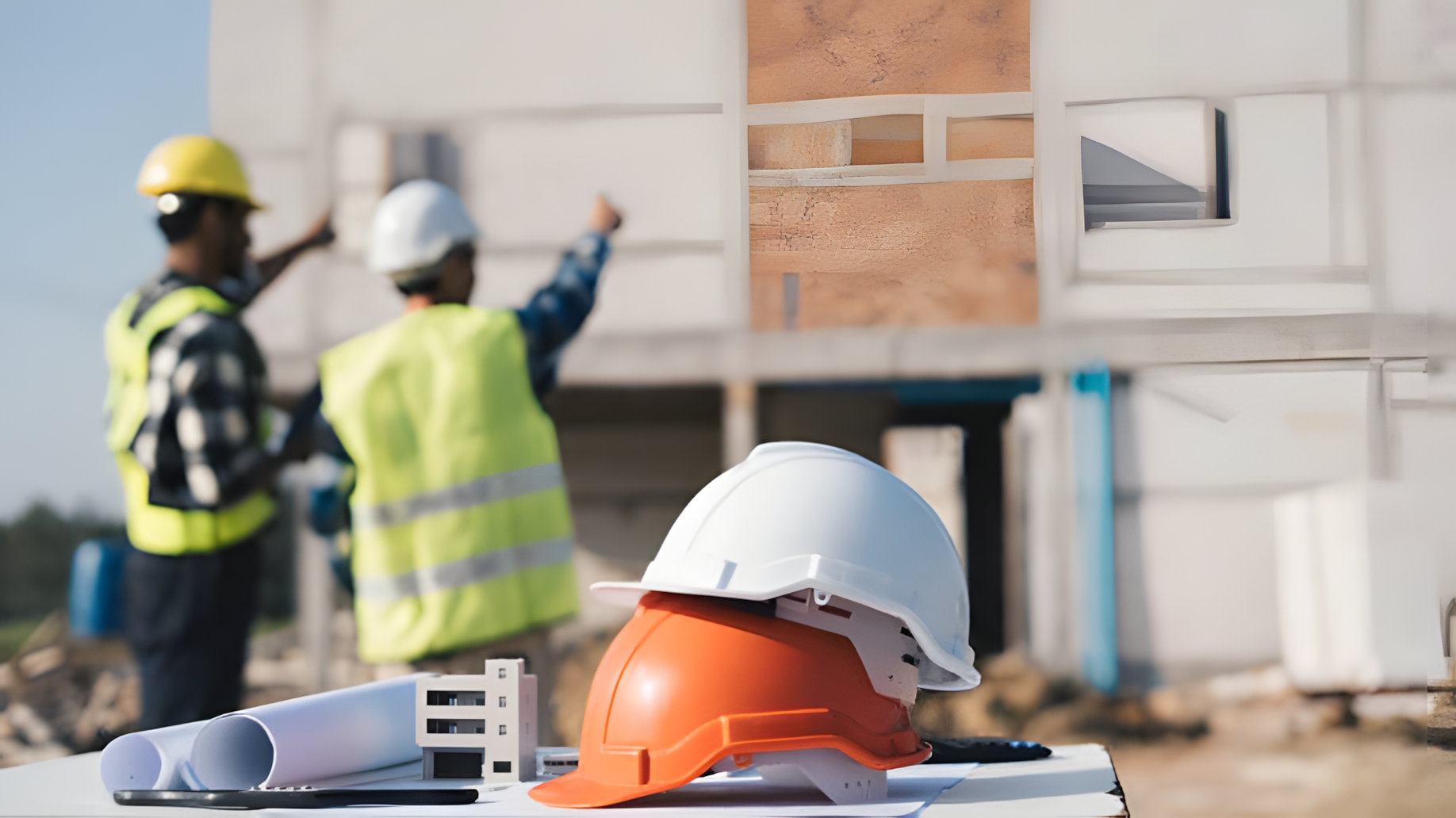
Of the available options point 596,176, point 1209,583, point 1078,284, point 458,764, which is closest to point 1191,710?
point 1209,583

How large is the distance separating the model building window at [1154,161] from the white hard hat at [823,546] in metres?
2.23

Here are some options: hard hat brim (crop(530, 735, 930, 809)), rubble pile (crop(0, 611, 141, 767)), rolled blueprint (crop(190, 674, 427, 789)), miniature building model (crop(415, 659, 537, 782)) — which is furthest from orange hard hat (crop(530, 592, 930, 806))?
rubble pile (crop(0, 611, 141, 767))

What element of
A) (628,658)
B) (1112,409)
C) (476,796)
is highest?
(1112,409)

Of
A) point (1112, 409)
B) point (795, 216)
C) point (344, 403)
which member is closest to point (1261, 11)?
point (1112, 409)

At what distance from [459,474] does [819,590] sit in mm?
2411

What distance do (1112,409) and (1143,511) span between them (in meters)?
0.32

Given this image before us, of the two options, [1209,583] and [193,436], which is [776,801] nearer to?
[1209,583]

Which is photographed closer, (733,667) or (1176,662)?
(733,667)

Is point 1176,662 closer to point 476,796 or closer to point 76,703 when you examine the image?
point 476,796

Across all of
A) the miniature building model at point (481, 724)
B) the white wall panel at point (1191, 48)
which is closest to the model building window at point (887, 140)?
the white wall panel at point (1191, 48)

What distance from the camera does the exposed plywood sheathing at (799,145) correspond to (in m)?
3.64

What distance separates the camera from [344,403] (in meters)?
3.93

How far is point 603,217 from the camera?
3.98 meters

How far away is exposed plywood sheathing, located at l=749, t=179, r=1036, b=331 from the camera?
12.0 feet
